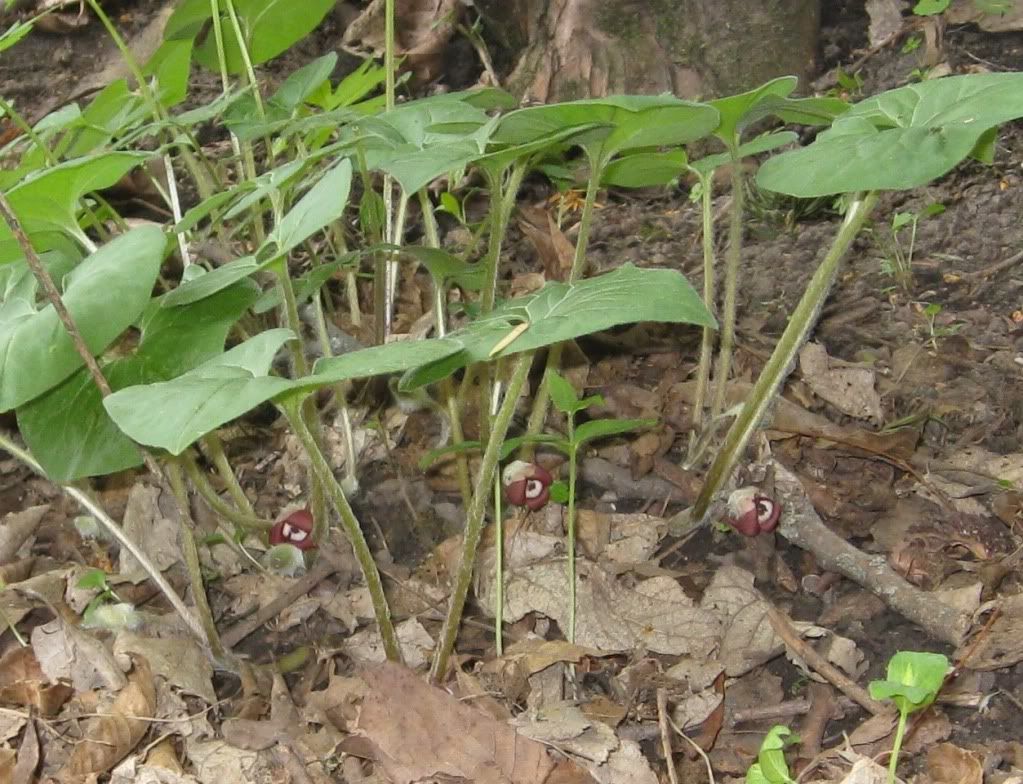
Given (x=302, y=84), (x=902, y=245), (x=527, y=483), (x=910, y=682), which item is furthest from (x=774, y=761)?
(x=902, y=245)

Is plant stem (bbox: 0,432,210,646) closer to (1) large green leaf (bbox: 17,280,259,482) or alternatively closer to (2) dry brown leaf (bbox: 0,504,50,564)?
(1) large green leaf (bbox: 17,280,259,482)

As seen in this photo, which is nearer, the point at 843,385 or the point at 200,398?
the point at 200,398

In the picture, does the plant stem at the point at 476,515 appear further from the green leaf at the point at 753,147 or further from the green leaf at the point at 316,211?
the green leaf at the point at 753,147

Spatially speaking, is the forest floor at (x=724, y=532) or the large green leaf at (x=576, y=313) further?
the forest floor at (x=724, y=532)

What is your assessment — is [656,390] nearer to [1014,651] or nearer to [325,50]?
[1014,651]

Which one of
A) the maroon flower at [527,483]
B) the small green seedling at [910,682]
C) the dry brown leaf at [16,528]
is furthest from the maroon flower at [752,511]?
the dry brown leaf at [16,528]

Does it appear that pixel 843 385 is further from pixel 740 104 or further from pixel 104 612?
pixel 104 612

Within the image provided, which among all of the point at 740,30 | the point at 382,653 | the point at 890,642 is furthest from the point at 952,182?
the point at 382,653
